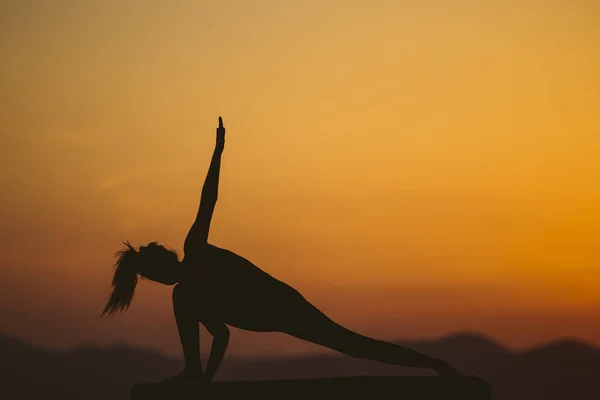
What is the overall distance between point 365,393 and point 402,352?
0.73 metres

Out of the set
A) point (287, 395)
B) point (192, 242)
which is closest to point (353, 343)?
point (287, 395)

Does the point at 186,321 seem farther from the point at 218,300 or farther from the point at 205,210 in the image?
the point at 205,210

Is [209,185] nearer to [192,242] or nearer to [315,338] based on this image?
[192,242]

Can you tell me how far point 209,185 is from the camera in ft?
32.8

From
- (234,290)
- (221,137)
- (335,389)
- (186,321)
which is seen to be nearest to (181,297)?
(186,321)

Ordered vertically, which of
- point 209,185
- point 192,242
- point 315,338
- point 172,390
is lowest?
point 172,390

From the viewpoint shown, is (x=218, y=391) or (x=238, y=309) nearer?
(x=218, y=391)

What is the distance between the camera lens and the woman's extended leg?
405 inches

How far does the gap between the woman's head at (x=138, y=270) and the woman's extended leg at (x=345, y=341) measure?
4.47ft

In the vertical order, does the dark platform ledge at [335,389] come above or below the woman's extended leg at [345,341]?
below

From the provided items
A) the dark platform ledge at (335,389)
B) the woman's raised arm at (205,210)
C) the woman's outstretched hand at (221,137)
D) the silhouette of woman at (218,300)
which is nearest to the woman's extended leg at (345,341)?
the silhouette of woman at (218,300)

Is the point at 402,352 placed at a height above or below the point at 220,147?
below

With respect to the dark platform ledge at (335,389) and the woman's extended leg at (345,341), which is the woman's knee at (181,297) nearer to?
the dark platform ledge at (335,389)

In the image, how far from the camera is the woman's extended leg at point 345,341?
10.3 m
